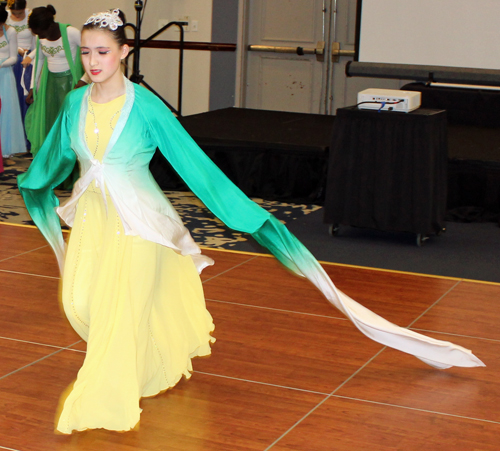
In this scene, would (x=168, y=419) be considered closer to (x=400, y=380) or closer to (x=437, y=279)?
(x=400, y=380)

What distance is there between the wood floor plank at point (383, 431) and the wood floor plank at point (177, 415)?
77mm

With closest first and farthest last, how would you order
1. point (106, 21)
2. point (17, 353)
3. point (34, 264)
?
point (106, 21) < point (17, 353) < point (34, 264)

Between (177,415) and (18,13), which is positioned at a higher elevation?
(18,13)

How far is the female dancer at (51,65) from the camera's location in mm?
6508

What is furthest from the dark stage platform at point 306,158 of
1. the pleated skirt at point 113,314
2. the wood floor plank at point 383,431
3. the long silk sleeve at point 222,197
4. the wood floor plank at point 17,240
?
the pleated skirt at point 113,314

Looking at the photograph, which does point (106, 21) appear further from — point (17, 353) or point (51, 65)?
point (51, 65)

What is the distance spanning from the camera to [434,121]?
5.04 metres

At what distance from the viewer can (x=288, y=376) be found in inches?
121

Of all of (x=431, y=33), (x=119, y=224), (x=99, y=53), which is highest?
(x=431, y=33)

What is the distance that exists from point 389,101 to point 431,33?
1.26 metres

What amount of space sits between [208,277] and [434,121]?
1785 mm

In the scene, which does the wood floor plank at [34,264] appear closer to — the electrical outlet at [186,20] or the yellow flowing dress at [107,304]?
the yellow flowing dress at [107,304]

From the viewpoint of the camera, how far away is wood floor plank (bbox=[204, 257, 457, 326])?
12.8 feet

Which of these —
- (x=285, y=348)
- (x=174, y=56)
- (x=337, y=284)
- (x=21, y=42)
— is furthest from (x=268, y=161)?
(x=174, y=56)
